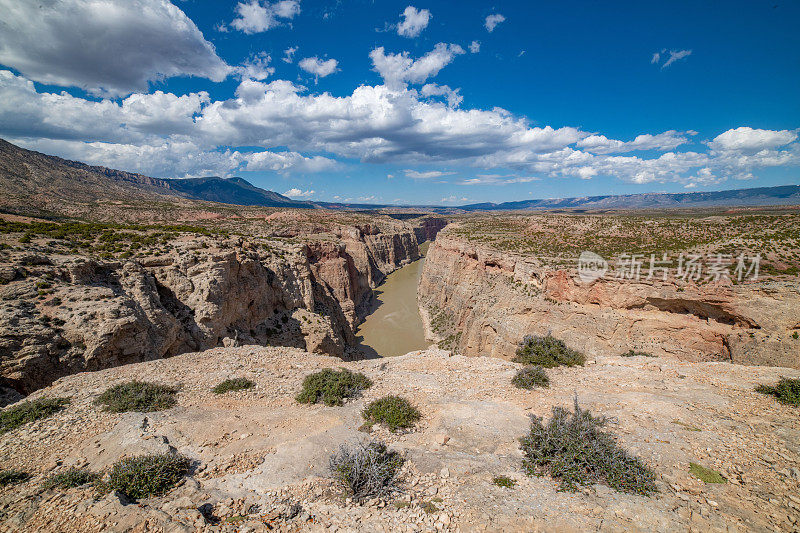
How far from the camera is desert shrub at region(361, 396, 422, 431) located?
810 cm

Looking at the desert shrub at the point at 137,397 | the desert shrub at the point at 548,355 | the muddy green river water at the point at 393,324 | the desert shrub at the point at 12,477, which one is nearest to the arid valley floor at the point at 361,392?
the desert shrub at the point at 12,477

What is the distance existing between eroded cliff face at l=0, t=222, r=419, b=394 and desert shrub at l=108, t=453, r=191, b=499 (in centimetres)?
675

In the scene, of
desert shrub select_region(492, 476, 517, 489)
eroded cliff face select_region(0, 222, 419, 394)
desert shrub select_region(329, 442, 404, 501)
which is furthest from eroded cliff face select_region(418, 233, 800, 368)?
desert shrub select_region(329, 442, 404, 501)

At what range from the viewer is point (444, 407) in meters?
9.12

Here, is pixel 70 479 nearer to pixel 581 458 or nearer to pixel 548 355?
pixel 581 458

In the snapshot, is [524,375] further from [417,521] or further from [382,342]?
[382,342]

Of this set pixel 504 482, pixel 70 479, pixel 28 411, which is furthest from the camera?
pixel 28 411

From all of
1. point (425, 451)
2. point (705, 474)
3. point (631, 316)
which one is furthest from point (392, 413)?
point (631, 316)

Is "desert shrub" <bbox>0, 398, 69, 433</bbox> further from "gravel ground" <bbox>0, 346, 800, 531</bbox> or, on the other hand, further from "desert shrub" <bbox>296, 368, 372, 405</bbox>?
"desert shrub" <bbox>296, 368, 372, 405</bbox>

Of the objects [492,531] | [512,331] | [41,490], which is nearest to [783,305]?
[512,331]

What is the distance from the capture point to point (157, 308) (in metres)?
13.6

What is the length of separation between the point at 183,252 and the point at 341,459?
16066mm

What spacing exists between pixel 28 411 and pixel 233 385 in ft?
14.4

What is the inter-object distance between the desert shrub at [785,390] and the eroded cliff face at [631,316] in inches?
359
